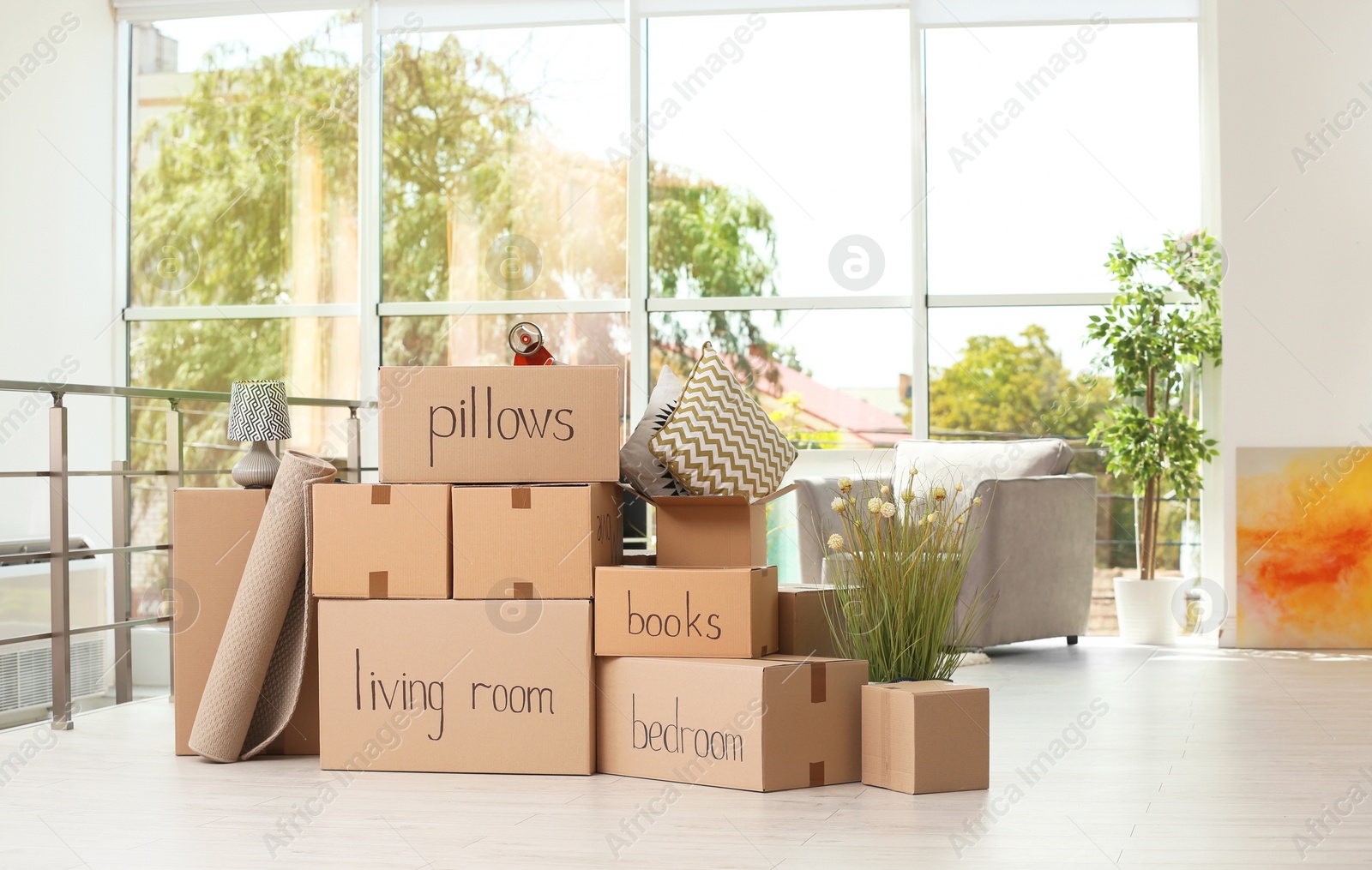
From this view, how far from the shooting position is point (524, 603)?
8.44ft

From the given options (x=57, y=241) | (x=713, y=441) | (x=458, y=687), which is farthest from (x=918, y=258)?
(x=57, y=241)

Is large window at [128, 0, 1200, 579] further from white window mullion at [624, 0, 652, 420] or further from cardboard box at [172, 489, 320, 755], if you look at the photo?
cardboard box at [172, 489, 320, 755]

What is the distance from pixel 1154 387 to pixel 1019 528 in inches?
43.1

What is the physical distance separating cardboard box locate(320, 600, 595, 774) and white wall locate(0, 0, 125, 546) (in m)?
3.17

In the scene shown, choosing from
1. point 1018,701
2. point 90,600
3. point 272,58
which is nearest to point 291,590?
point 1018,701

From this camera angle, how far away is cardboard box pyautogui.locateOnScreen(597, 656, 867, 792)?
238 centimetres

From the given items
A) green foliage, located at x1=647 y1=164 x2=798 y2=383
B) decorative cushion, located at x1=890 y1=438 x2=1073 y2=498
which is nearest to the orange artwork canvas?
decorative cushion, located at x1=890 y1=438 x2=1073 y2=498

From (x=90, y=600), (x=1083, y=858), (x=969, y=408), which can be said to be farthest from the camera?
(x=969, y=408)

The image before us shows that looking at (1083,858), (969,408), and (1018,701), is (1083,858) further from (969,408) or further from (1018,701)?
(969,408)

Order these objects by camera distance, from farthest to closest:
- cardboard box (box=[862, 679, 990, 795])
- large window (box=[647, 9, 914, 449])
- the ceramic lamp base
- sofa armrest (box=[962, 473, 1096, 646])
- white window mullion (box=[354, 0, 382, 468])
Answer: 1. white window mullion (box=[354, 0, 382, 468])
2. large window (box=[647, 9, 914, 449])
3. sofa armrest (box=[962, 473, 1096, 646])
4. the ceramic lamp base
5. cardboard box (box=[862, 679, 990, 795])

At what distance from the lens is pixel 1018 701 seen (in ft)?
11.2

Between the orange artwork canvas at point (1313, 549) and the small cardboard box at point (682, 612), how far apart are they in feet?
9.34

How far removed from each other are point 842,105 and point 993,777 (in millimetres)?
3757

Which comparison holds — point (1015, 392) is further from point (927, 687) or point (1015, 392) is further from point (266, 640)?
point (266, 640)
